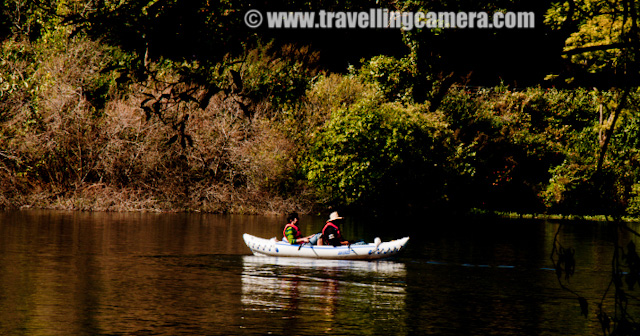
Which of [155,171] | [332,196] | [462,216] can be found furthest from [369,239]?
[155,171]

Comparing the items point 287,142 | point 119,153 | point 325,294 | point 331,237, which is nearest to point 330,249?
point 331,237

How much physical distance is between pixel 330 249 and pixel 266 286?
6257 mm

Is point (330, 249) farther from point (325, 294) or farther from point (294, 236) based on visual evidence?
point (325, 294)

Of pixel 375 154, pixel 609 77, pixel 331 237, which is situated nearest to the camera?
pixel 331 237

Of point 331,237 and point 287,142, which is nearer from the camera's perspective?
point 331,237

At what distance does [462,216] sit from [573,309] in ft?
89.8

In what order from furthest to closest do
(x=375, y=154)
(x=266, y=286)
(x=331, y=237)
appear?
(x=375, y=154) → (x=331, y=237) → (x=266, y=286)

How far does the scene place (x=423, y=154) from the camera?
130ft

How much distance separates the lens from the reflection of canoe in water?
24.3 metres

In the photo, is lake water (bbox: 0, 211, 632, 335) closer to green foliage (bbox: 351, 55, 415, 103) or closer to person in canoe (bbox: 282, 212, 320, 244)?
person in canoe (bbox: 282, 212, 320, 244)
